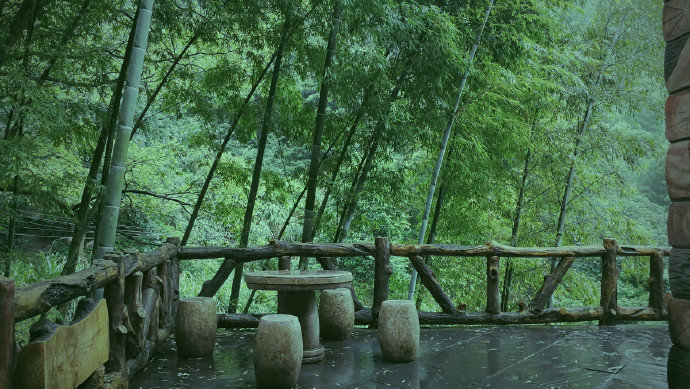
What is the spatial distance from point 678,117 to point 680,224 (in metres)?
0.50

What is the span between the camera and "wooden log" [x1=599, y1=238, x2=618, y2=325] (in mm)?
5461

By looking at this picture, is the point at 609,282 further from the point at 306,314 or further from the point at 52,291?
the point at 52,291

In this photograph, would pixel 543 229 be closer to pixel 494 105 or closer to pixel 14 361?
pixel 494 105

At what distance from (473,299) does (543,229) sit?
165cm

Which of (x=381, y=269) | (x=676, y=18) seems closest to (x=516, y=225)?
(x=381, y=269)

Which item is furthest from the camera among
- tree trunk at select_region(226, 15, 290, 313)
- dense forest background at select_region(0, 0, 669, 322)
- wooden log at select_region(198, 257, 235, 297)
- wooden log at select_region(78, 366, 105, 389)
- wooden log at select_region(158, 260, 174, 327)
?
tree trunk at select_region(226, 15, 290, 313)

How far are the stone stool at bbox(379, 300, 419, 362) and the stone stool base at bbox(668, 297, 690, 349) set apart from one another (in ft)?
5.56

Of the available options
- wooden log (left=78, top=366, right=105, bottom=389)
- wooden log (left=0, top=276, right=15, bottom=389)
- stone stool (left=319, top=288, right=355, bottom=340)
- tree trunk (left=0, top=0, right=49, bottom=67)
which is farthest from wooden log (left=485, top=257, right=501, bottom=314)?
tree trunk (left=0, top=0, right=49, bottom=67)

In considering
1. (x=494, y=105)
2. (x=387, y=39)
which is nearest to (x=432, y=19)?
(x=387, y=39)

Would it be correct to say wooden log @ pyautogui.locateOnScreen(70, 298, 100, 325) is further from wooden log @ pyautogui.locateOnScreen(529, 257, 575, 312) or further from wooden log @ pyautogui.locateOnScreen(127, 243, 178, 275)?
wooden log @ pyautogui.locateOnScreen(529, 257, 575, 312)

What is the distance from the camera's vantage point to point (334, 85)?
5398mm

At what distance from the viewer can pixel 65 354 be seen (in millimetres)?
2236

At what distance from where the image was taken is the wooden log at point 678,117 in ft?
8.28

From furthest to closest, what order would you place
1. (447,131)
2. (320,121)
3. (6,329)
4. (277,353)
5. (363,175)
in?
(363,175), (447,131), (320,121), (277,353), (6,329)
